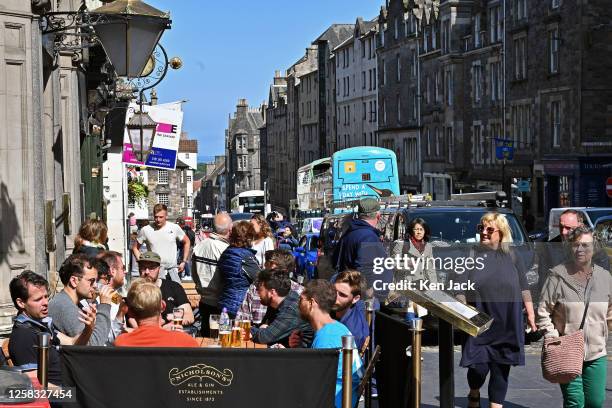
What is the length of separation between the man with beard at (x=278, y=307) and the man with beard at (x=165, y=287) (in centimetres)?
111

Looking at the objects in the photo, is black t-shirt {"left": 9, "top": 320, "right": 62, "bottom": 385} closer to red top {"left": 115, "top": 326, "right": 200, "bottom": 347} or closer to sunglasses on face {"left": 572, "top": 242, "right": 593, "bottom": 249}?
red top {"left": 115, "top": 326, "right": 200, "bottom": 347}

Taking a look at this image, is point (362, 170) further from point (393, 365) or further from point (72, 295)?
point (393, 365)

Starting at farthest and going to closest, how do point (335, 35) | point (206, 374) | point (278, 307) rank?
point (335, 35) < point (278, 307) < point (206, 374)

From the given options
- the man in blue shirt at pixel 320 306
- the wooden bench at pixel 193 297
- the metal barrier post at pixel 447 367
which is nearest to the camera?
the metal barrier post at pixel 447 367

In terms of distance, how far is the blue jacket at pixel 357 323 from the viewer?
8.95m

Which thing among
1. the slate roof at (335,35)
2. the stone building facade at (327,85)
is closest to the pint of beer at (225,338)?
the stone building facade at (327,85)

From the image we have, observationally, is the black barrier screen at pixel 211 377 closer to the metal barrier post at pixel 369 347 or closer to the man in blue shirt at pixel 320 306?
the man in blue shirt at pixel 320 306

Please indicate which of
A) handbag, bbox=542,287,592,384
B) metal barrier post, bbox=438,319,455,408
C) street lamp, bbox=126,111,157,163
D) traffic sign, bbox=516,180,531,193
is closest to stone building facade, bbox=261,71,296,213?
traffic sign, bbox=516,180,531,193

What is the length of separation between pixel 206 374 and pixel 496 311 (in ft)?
12.6

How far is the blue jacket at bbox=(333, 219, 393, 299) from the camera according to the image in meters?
12.1

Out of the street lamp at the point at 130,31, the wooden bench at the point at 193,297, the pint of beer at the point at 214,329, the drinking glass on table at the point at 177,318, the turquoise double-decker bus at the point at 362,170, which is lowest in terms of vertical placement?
the wooden bench at the point at 193,297

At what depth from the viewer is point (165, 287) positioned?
1113 centimetres

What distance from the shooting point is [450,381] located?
7.62 meters

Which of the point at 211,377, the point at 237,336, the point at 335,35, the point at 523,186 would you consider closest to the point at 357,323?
the point at 237,336
